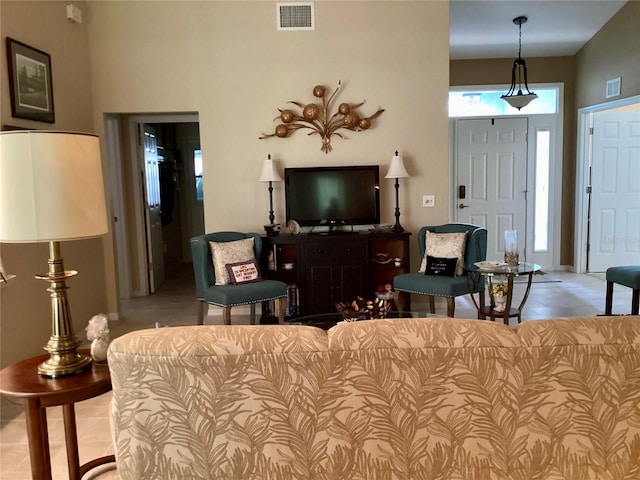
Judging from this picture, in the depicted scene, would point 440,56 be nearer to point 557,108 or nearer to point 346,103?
point 346,103

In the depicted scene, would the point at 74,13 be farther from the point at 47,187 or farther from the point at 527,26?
the point at 527,26

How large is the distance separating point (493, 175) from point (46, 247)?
16.8 feet

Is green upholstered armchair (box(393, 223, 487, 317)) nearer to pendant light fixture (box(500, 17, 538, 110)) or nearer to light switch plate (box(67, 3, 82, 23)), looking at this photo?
pendant light fixture (box(500, 17, 538, 110))

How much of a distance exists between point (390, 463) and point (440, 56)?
4.05 m

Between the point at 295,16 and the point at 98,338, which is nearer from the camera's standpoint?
the point at 98,338

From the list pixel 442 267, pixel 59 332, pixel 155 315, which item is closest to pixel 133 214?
pixel 155 315

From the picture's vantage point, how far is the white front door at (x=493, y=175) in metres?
6.52

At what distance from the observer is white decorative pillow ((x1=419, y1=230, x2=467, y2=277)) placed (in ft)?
14.1

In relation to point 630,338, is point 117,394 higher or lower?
lower

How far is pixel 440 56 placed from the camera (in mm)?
4672

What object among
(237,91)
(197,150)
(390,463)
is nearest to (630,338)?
(390,463)

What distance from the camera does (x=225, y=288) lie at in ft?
13.3

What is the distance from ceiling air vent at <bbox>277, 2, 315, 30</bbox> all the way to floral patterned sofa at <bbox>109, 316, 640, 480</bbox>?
384cm

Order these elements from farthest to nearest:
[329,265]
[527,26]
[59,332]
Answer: [527,26]
[329,265]
[59,332]
